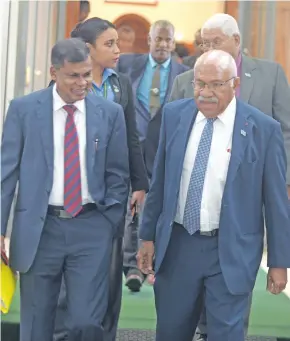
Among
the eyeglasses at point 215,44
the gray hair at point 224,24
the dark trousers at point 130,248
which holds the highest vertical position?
the gray hair at point 224,24

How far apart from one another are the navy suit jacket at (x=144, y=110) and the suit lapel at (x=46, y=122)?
153 cm

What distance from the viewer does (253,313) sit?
501 centimetres

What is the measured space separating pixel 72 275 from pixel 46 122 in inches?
27.3

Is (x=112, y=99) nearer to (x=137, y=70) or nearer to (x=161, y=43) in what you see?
Answer: (x=137, y=70)

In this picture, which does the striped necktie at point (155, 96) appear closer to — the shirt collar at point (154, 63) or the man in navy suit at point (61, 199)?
the shirt collar at point (154, 63)

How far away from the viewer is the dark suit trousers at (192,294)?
3.26 meters

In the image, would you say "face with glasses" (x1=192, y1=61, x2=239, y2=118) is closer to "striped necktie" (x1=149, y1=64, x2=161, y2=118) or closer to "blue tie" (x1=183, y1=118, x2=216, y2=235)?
"blue tie" (x1=183, y1=118, x2=216, y2=235)

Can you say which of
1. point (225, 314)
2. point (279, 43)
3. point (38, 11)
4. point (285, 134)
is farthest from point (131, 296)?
point (279, 43)

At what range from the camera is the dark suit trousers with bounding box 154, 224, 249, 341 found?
3.26 m

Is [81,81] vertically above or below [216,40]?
below

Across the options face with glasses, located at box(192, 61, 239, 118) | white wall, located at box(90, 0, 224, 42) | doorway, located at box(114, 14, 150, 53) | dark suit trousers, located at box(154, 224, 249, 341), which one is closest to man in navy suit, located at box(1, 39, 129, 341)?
dark suit trousers, located at box(154, 224, 249, 341)

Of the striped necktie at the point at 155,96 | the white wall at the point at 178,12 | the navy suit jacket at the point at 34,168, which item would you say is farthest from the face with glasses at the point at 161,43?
the white wall at the point at 178,12

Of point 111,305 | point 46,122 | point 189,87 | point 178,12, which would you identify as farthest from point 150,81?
point 178,12

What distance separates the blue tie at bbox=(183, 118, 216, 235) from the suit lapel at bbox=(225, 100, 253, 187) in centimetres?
11
